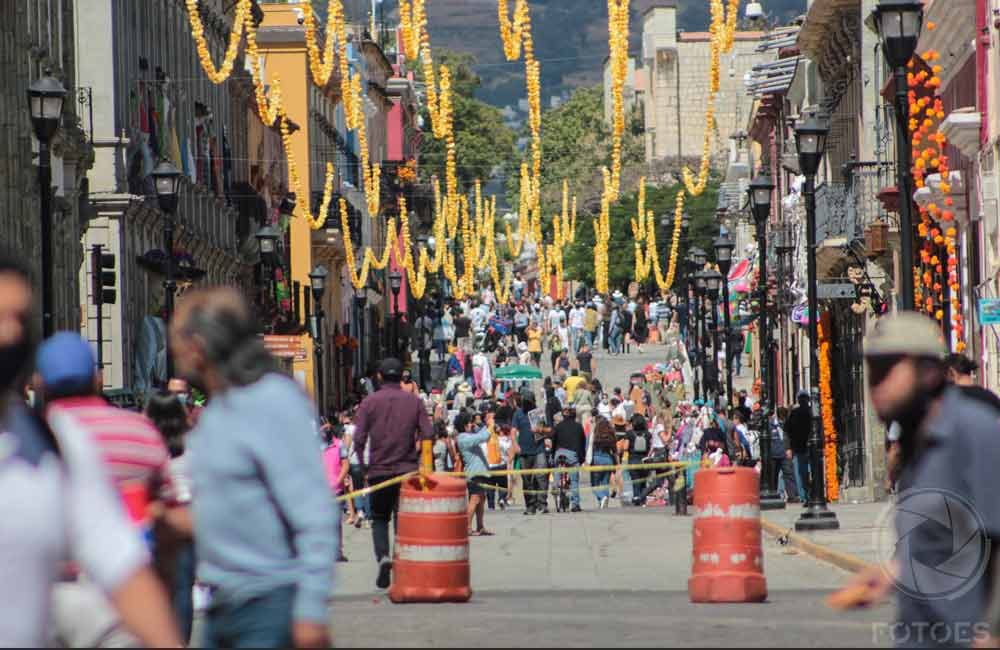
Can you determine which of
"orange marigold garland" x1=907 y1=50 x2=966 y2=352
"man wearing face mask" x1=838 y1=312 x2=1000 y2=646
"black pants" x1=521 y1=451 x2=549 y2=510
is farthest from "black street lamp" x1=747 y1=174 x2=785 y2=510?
"man wearing face mask" x1=838 y1=312 x2=1000 y2=646

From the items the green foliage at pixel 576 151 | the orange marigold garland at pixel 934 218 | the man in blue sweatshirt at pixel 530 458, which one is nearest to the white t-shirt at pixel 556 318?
the man in blue sweatshirt at pixel 530 458

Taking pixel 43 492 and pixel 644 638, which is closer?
pixel 43 492

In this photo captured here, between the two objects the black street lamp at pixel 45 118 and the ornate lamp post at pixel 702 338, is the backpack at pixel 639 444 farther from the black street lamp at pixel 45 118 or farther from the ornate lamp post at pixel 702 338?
the black street lamp at pixel 45 118

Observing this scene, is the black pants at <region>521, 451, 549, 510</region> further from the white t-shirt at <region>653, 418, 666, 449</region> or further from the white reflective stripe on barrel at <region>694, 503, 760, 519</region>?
the white reflective stripe on barrel at <region>694, 503, 760, 519</region>

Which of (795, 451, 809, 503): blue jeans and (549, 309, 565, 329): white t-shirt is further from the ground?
(549, 309, 565, 329): white t-shirt

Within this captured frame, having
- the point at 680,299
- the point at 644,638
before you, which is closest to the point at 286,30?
the point at 680,299

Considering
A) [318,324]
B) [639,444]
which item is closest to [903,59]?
[639,444]

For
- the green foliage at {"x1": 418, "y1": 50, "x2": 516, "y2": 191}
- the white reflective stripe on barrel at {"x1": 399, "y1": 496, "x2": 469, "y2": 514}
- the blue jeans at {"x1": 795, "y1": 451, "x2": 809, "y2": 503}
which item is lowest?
the blue jeans at {"x1": 795, "y1": 451, "x2": 809, "y2": 503}

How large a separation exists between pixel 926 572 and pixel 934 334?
0.73 meters

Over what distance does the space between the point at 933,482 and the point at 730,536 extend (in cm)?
951

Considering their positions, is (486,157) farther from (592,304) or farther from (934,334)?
(934,334)

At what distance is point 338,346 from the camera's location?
257 ft

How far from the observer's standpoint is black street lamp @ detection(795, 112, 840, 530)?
26094 millimetres

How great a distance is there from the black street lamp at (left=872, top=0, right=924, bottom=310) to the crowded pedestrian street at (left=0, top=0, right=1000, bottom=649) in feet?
0.13
